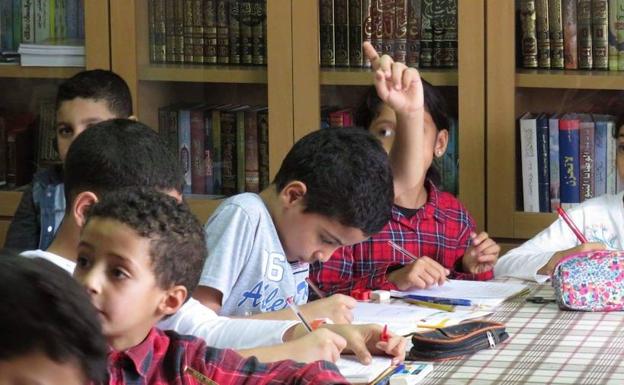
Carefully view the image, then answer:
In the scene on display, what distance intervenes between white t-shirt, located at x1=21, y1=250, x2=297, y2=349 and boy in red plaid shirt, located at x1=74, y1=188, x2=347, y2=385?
21 centimetres

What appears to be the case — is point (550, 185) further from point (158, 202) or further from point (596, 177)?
point (158, 202)

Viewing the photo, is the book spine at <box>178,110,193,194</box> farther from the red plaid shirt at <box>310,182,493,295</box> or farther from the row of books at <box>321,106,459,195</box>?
the red plaid shirt at <box>310,182,493,295</box>

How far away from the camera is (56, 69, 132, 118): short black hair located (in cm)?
302

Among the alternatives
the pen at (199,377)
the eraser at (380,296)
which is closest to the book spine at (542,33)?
the eraser at (380,296)

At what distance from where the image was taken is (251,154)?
3330 millimetres

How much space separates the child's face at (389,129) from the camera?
2.78m

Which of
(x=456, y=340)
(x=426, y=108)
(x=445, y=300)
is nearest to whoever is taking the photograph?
(x=456, y=340)

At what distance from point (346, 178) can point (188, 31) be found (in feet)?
Answer: 4.74

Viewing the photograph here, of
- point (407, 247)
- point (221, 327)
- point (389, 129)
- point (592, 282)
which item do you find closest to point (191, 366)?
point (221, 327)

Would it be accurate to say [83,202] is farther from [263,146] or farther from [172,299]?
[263,146]

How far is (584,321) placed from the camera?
2.02 metres

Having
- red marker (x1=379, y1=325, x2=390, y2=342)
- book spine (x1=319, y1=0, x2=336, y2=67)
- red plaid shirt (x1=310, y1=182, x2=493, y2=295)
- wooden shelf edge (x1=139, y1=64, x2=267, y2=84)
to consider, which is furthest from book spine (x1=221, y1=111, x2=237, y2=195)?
red marker (x1=379, y1=325, x2=390, y2=342)

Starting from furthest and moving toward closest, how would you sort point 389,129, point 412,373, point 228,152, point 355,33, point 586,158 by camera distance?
point 228,152 → point 355,33 → point 586,158 → point 389,129 → point 412,373

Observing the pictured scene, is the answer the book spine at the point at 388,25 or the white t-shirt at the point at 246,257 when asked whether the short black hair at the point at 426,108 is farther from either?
the white t-shirt at the point at 246,257
